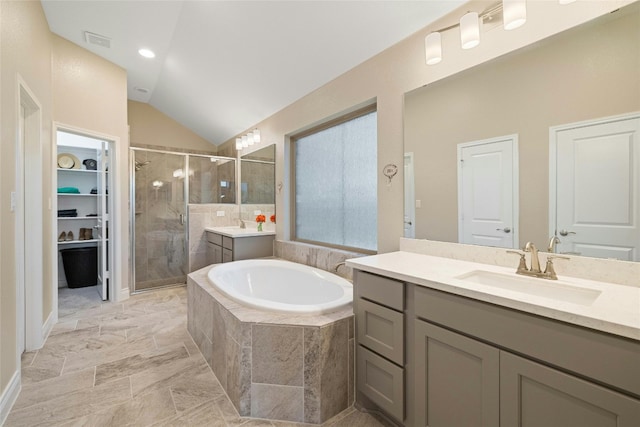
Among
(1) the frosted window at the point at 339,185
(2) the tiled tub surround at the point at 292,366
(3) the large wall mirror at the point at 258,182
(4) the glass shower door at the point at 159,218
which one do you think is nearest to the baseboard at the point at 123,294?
(4) the glass shower door at the point at 159,218

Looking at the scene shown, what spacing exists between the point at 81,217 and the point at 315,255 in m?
3.50

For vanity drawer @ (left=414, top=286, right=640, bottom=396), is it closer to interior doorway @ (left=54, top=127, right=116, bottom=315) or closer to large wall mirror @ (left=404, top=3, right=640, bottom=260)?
large wall mirror @ (left=404, top=3, right=640, bottom=260)

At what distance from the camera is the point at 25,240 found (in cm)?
228

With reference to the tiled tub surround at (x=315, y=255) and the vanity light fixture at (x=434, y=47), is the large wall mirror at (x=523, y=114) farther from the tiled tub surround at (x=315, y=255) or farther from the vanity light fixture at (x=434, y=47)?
the tiled tub surround at (x=315, y=255)

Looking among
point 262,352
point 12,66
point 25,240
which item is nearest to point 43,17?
point 12,66

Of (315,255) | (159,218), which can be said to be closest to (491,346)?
(315,255)

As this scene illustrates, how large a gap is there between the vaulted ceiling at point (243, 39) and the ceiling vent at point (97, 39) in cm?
3

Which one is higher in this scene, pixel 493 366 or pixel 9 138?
pixel 9 138

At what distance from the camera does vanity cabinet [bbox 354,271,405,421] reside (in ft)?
4.58

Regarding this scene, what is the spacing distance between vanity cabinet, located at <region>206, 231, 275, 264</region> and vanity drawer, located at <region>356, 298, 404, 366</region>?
206 cm

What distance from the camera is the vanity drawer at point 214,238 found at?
3.78 m

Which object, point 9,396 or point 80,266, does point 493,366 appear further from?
point 80,266

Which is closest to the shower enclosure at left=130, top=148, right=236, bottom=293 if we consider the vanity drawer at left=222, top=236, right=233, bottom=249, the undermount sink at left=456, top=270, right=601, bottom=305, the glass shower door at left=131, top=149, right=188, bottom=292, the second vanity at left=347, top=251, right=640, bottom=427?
the glass shower door at left=131, top=149, right=188, bottom=292

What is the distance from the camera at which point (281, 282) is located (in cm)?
288
